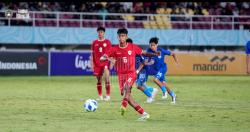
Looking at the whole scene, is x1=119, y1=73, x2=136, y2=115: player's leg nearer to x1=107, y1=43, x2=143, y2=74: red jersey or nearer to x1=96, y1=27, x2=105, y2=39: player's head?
x1=107, y1=43, x2=143, y2=74: red jersey

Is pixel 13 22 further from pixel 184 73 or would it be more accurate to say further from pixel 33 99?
pixel 33 99

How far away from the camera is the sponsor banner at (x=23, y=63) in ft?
120

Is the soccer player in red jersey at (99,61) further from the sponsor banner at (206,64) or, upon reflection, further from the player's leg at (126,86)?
the sponsor banner at (206,64)

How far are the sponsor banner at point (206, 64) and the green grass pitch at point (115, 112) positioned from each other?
1287 cm

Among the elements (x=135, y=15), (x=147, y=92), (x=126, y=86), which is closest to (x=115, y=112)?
(x=126, y=86)

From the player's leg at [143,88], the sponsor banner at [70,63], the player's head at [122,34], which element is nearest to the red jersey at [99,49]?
the player's leg at [143,88]

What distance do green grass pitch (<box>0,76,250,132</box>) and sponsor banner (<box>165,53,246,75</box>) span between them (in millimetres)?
12874

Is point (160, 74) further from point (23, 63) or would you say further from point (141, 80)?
point (23, 63)

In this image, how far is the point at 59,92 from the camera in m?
25.6

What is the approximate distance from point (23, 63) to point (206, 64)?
1096 centimetres

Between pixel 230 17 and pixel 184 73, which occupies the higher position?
pixel 230 17

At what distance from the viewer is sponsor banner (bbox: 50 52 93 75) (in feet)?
124

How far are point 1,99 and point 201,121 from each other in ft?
26.5

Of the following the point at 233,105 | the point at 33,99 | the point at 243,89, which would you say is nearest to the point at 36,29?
the point at 243,89
